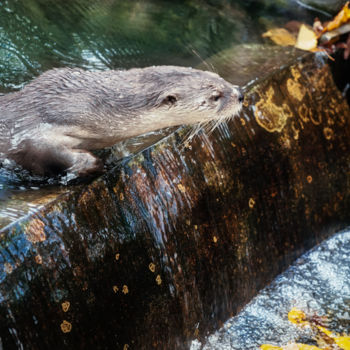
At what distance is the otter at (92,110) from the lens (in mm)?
2602

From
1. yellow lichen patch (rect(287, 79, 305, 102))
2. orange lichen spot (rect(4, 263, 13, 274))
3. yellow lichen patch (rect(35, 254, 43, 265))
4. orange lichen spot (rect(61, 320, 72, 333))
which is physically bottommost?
orange lichen spot (rect(61, 320, 72, 333))

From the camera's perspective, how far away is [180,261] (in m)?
2.97

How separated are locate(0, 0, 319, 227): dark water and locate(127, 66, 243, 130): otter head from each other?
2.40 ft

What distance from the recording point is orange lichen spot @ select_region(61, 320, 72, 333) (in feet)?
7.75

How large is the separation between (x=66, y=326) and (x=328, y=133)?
7.64 feet

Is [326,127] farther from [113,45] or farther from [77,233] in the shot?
[77,233]

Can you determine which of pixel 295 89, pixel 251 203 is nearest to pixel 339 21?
pixel 295 89

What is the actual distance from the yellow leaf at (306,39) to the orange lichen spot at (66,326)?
106 inches

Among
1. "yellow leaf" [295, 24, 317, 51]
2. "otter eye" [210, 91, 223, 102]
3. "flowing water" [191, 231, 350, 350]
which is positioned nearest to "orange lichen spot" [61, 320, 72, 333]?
"flowing water" [191, 231, 350, 350]

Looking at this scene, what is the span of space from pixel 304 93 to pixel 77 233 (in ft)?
6.69

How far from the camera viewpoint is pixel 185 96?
2869mm

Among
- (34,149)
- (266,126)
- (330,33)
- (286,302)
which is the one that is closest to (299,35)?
(330,33)

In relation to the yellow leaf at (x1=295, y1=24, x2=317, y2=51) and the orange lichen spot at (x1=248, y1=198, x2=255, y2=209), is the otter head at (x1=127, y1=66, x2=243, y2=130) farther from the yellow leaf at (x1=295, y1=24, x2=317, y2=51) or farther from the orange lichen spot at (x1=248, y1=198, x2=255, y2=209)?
the yellow leaf at (x1=295, y1=24, x2=317, y2=51)

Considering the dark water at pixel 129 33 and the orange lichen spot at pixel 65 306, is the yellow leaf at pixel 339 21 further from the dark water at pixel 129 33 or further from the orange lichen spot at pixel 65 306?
the orange lichen spot at pixel 65 306
